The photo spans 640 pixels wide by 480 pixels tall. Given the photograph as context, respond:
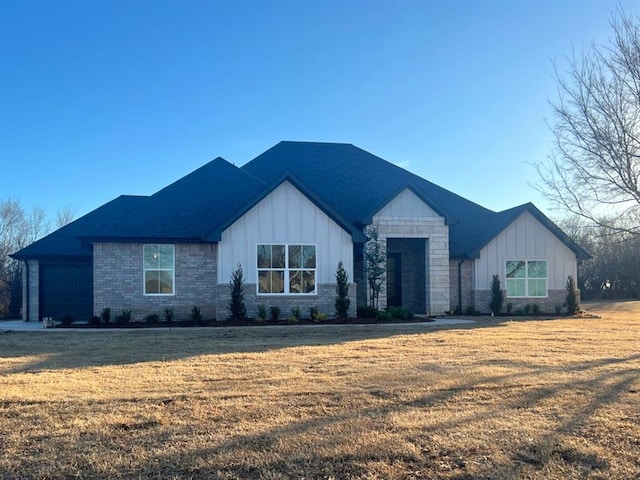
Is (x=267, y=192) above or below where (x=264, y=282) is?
above

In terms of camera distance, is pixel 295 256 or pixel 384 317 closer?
pixel 384 317

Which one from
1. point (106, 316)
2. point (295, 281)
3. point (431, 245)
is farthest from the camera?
point (431, 245)

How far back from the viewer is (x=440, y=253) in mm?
21750

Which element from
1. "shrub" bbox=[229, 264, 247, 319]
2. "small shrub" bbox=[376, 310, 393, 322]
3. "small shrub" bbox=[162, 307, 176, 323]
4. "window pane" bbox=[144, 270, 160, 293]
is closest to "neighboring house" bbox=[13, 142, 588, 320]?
"window pane" bbox=[144, 270, 160, 293]

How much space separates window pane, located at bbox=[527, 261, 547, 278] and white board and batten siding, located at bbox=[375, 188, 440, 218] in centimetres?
520

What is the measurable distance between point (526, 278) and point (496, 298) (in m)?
2.03

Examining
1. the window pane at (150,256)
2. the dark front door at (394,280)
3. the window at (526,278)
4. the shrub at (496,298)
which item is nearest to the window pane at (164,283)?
the window pane at (150,256)

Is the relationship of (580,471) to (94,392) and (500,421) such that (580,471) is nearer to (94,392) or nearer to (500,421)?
(500,421)

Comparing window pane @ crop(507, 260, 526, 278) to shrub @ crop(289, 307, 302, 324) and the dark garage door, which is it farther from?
the dark garage door

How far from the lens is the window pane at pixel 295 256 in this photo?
19.6m

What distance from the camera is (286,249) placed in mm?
19547

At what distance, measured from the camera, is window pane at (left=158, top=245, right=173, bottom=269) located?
1944cm

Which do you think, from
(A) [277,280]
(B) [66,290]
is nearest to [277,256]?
(A) [277,280]

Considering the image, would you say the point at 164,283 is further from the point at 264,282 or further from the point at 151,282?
the point at 264,282
